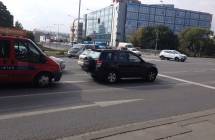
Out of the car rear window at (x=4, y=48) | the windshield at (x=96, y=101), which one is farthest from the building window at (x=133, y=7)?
the car rear window at (x=4, y=48)

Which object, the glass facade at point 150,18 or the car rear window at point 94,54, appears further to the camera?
the glass facade at point 150,18

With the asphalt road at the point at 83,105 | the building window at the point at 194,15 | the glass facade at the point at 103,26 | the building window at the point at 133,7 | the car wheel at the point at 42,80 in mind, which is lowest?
the asphalt road at the point at 83,105

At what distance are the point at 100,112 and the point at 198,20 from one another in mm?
136707

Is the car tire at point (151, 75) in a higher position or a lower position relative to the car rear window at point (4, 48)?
lower

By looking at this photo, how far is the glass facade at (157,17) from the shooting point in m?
130

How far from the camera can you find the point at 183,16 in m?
137

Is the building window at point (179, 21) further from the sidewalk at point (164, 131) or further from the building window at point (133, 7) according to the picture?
the sidewalk at point (164, 131)

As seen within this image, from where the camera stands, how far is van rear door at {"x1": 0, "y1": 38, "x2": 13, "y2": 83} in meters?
11.8

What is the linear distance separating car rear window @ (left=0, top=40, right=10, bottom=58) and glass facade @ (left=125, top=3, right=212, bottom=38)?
381 ft

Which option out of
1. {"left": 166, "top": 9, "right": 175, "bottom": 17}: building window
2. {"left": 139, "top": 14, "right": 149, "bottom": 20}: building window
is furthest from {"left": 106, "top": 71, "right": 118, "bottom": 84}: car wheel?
{"left": 166, "top": 9, "right": 175, "bottom": 17}: building window

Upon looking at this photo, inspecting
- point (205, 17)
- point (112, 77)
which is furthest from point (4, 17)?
point (205, 17)

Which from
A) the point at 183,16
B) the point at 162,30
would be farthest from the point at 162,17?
the point at 162,30

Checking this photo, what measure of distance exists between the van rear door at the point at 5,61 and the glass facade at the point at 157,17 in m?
116

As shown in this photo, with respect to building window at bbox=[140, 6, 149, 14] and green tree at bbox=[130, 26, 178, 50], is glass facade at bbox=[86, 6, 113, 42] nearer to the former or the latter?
building window at bbox=[140, 6, 149, 14]
